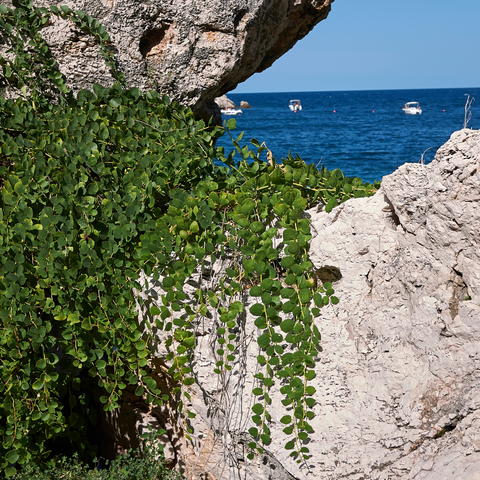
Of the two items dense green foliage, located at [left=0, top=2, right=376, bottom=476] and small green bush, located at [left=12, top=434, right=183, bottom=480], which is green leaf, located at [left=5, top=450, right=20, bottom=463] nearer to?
dense green foliage, located at [left=0, top=2, right=376, bottom=476]

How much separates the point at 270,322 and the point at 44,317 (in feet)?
4.75

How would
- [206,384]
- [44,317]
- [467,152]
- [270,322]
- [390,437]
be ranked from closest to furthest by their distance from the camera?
1. [467,152]
2. [390,437]
3. [270,322]
4. [206,384]
5. [44,317]

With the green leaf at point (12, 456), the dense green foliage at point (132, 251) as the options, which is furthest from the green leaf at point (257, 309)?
the green leaf at point (12, 456)

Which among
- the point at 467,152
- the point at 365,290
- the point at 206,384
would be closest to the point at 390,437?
the point at 365,290

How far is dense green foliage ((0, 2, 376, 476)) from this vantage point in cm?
221

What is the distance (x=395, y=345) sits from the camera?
83.0 inches

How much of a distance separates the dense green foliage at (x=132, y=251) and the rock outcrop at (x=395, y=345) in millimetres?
102

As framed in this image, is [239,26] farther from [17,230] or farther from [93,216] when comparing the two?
[17,230]

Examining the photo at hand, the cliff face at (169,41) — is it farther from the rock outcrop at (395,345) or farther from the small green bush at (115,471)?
the small green bush at (115,471)

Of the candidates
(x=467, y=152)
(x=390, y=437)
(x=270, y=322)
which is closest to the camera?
(x=467, y=152)

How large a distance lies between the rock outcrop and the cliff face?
1.30 meters

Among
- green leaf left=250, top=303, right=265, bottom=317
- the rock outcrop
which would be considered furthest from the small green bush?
green leaf left=250, top=303, right=265, bottom=317

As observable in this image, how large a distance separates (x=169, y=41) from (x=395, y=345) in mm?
2192

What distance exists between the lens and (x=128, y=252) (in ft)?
8.05
